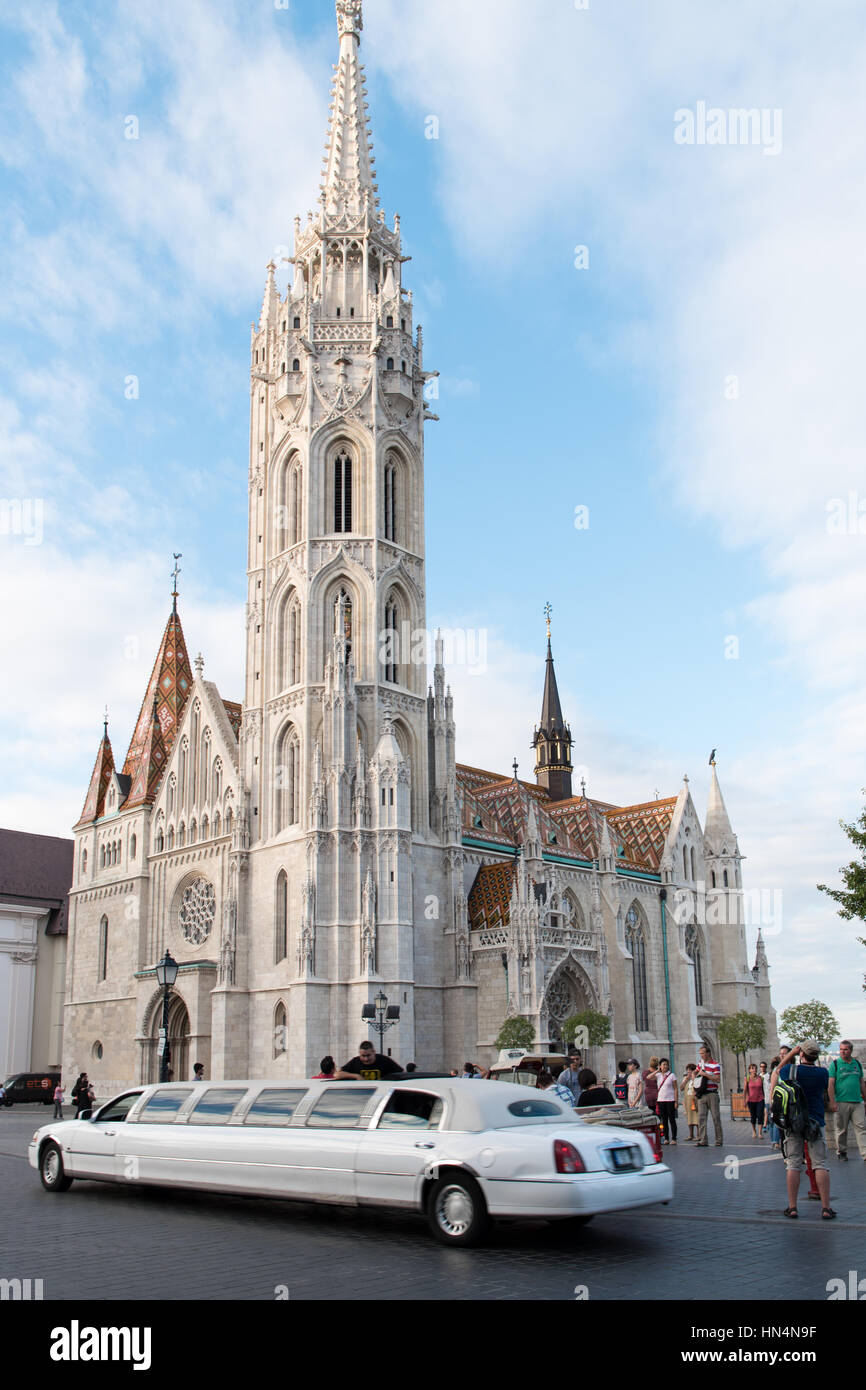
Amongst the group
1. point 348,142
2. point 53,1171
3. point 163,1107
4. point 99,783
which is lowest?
point 53,1171

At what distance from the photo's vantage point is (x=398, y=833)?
38875mm

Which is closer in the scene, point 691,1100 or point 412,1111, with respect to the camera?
point 412,1111

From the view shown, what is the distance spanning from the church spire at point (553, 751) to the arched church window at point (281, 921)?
30596 mm

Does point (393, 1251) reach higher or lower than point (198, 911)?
lower

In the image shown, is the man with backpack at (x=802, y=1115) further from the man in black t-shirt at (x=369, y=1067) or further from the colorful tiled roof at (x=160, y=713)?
the colorful tiled roof at (x=160, y=713)

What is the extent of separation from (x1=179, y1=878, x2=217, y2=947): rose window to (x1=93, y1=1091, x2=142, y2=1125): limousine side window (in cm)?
2983

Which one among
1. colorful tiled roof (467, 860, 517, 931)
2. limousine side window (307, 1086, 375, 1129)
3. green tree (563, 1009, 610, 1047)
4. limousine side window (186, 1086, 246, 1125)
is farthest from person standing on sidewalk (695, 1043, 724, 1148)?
colorful tiled roof (467, 860, 517, 931)

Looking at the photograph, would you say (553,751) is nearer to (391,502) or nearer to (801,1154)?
(391,502)

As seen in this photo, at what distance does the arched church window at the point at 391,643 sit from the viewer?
144 ft

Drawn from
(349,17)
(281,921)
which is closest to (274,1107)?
(281,921)

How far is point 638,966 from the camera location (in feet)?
166

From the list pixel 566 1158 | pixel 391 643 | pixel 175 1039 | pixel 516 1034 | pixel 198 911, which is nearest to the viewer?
pixel 566 1158

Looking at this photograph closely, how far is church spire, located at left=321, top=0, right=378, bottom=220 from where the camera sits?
164ft

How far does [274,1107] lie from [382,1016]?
2324 centimetres
